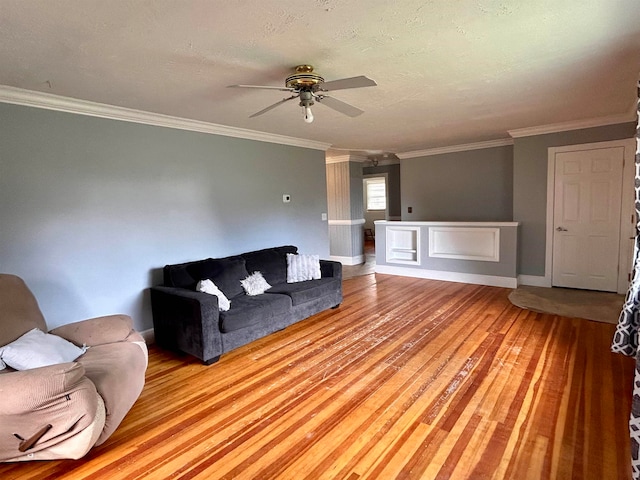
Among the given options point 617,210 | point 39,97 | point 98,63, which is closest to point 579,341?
point 617,210

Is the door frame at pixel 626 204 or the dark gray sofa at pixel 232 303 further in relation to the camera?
the door frame at pixel 626 204

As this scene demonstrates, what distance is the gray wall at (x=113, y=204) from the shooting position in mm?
2939

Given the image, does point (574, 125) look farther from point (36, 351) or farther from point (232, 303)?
point (36, 351)

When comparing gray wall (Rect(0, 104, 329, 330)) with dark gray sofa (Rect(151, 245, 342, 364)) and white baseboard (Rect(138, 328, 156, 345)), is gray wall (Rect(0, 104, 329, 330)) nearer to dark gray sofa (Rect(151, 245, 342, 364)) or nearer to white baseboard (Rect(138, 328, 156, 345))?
white baseboard (Rect(138, 328, 156, 345))

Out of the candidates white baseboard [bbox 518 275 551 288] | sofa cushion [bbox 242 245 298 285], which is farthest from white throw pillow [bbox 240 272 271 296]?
white baseboard [bbox 518 275 551 288]

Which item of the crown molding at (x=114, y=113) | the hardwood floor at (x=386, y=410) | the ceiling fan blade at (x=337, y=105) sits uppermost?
the crown molding at (x=114, y=113)

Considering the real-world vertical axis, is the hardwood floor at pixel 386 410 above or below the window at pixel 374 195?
below

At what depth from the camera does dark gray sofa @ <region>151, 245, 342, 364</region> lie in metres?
3.10

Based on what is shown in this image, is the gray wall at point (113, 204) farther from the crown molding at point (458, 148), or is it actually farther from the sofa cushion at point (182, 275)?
the crown molding at point (458, 148)

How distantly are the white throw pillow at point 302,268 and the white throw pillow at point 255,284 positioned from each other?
0.42 meters

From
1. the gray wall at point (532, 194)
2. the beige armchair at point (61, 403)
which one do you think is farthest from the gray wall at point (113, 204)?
the gray wall at point (532, 194)

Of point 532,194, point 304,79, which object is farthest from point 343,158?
point 304,79

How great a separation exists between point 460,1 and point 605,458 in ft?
8.15

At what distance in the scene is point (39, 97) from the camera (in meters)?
2.92
